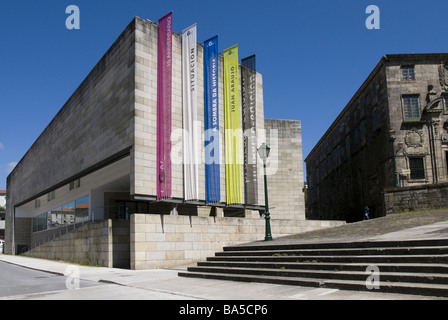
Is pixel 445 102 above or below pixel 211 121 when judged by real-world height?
above

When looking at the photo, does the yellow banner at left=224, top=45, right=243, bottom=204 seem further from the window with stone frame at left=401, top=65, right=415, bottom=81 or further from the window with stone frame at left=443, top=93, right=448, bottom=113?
the window with stone frame at left=443, top=93, right=448, bottom=113

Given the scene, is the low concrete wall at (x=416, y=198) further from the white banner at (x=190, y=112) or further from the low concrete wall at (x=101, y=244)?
the low concrete wall at (x=101, y=244)

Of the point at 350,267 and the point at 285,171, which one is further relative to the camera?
the point at 285,171

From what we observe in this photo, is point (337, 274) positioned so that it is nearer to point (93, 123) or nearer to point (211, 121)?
point (211, 121)

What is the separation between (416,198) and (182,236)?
642 inches

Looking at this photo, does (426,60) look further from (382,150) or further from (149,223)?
(149,223)

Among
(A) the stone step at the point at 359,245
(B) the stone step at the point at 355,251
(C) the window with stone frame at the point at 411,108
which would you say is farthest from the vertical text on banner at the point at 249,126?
(C) the window with stone frame at the point at 411,108

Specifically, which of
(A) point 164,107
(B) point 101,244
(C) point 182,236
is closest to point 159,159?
(A) point 164,107

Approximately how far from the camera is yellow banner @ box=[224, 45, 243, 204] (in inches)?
922

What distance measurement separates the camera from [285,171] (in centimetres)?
3412

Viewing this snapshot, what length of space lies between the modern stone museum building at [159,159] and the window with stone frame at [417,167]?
10.5 meters

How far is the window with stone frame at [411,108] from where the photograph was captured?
1255 inches
